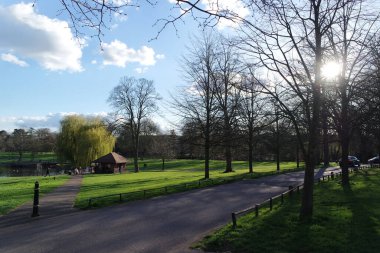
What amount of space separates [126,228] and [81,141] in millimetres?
58351

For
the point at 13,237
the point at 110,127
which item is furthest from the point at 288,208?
the point at 110,127

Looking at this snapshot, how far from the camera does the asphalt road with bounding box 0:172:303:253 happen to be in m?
9.96

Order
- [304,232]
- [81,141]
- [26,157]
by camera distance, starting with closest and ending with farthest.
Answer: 1. [304,232]
2. [81,141]
3. [26,157]

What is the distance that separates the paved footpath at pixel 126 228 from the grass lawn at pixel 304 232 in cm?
104

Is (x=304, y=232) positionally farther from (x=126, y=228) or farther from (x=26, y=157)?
(x=26, y=157)

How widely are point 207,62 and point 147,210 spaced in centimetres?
2237

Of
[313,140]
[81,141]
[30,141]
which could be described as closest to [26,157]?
[30,141]

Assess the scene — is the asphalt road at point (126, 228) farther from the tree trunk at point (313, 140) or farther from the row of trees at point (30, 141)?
the row of trees at point (30, 141)

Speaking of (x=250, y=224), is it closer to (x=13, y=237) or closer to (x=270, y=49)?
(x=270, y=49)

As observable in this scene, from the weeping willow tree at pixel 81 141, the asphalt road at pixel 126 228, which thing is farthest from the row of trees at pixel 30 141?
the asphalt road at pixel 126 228

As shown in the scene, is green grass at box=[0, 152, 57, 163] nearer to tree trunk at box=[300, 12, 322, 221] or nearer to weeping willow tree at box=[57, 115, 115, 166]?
weeping willow tree at box=[57, 115, 115, 166]

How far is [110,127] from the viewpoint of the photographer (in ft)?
223

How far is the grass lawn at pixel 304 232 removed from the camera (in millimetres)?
8742

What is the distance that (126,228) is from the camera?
12.3 meters
